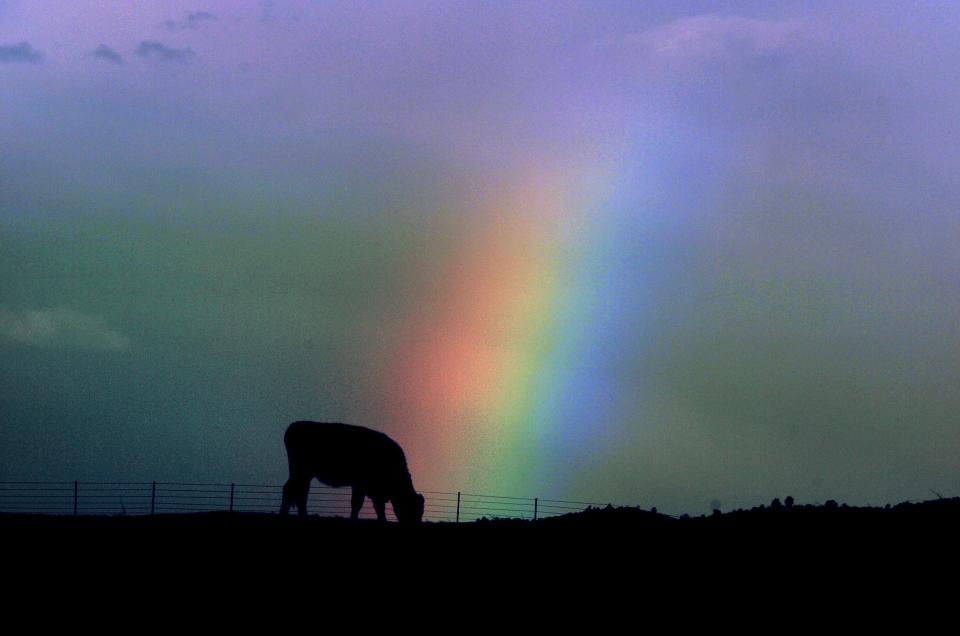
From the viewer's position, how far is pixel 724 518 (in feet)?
65.9

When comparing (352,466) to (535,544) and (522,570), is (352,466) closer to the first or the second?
(535,544)

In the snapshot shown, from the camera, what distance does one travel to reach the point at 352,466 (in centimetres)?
2842

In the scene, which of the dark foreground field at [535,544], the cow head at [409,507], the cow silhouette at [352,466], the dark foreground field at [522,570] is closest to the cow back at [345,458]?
the cow silhouette at [352,466]

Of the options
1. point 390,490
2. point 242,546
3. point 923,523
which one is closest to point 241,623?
point 242,546

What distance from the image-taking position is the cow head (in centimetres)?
2805

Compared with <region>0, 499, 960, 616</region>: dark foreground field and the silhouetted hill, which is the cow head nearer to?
the silhouetted hill

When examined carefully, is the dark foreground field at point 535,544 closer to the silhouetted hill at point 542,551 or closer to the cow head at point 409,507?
the silhouetted hill at point 542,551

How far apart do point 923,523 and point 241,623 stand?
1027 centimetres

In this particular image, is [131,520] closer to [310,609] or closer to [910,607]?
[310,609]

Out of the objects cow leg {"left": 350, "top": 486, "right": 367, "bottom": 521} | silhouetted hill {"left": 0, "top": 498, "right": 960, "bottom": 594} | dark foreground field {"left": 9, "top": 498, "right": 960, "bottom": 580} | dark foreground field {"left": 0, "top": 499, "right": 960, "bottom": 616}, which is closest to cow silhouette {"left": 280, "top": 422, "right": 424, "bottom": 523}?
cow leg {"left": 350, "top": 486, "right": 367, "bottom": 521}

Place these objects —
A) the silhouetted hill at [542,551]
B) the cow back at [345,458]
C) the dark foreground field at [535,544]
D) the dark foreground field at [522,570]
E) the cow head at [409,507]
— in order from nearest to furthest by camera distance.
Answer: the dark foreground field at [522,570], the silhouetted hill at [542,551], the dark foreground field at [535,544], the cow head at [409,507], the cow back at [345,458]

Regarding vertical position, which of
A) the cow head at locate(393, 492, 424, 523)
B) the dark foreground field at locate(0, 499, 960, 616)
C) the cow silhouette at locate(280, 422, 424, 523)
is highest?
the cow silhouette at locate(280, 422, 424, 523)

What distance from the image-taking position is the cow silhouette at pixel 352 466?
28156 mm

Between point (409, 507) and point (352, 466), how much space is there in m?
1.72
